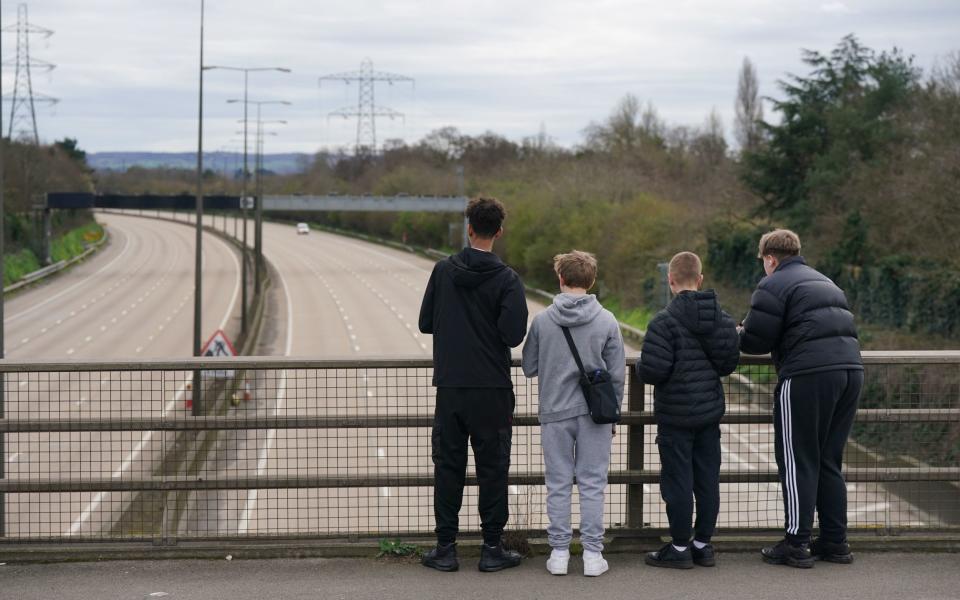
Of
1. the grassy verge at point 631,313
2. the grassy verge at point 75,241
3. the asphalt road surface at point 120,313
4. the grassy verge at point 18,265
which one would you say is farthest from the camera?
the grassy verge at point 75,241

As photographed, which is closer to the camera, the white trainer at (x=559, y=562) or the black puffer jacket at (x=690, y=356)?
the black puffer jacket at (x=690, y=356)

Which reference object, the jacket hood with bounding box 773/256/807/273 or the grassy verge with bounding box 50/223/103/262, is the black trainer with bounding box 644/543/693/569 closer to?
the jacket hood with bounding box 773/256/807/273

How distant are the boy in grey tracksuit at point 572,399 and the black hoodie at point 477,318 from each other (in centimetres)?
20

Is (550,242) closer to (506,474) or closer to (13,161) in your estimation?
(13,161)

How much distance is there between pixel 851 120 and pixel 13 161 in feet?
203

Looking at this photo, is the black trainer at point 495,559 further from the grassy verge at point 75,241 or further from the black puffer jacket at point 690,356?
the grassy verge at point 75,241

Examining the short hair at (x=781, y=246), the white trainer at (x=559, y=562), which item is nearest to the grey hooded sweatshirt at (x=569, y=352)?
the white trainer at (x=559, y=562)

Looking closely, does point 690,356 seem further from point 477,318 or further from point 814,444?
point 477,318

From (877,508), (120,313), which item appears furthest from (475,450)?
(120,313)

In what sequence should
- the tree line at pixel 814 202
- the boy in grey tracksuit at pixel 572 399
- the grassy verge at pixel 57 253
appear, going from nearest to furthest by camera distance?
the boy in grey tracksuit at pixel 572 399 < the tree line at pixel 814 202 < the grassy verge at pixel 57 253

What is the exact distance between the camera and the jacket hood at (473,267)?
6395 mm

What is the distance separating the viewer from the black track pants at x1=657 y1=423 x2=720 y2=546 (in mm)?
6605

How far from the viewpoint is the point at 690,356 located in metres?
6.48

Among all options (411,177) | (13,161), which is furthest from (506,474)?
(411,177)
